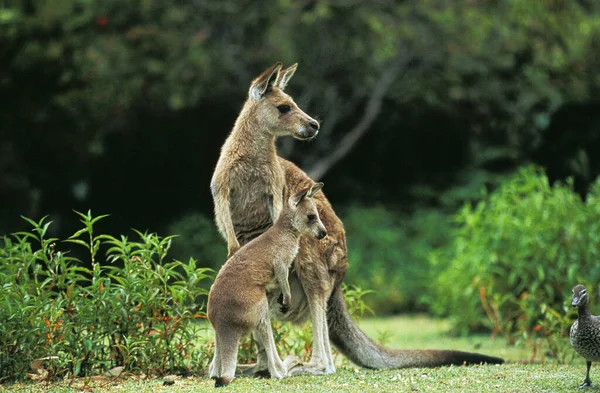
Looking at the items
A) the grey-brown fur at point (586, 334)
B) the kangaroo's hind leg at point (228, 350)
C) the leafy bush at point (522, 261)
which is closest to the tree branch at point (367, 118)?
the leafy bush at point (522, 261)

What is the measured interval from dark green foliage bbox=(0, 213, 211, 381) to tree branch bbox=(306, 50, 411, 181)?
25.7ft

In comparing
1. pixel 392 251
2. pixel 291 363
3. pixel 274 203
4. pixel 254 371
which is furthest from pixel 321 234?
pixel 392 251

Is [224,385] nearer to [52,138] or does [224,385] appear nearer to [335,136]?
[52,138]

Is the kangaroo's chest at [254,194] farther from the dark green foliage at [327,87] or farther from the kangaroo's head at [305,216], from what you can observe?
the dark green foliage at [327,87]

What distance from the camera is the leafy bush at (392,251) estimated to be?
12586 millimetres

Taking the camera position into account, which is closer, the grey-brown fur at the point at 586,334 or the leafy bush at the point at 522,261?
the grey-brown fur at the point at 586,334

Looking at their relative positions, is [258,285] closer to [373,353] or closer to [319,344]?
[319,344]

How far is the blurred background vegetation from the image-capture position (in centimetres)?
1214

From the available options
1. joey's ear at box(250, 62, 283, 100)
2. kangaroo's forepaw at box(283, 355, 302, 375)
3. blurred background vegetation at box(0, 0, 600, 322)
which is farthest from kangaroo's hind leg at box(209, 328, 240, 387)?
blurred background vegetation at box(0, 0, 600, 322)

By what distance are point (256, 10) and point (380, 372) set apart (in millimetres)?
9316

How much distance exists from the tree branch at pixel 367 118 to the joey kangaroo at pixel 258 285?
8.04m

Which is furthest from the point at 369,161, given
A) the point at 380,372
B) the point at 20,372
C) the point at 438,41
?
the point at 20,372

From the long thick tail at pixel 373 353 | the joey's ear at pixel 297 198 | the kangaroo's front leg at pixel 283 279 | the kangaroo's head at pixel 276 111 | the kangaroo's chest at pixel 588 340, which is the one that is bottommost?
the long thick tail at pixel 373 353

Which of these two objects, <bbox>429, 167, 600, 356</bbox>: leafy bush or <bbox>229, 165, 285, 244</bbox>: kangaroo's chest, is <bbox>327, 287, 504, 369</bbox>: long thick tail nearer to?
<bbox>229, 165, 285, 244</bbox>: kangaroo's chest
